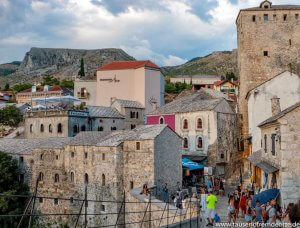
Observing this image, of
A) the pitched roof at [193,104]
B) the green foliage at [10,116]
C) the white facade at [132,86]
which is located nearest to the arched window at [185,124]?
the pitched roof at [193,104]

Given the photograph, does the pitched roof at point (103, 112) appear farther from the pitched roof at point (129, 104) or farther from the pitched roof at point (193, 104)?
the pitched roof at point (193, 104)

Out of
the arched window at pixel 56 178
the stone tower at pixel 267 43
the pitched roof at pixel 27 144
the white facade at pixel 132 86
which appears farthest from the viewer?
the white facade at pixel 132 86

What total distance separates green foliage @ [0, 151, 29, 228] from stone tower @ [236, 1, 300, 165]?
2287 centimetres

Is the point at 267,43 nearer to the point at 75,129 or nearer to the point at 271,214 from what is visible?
the point at 75,129

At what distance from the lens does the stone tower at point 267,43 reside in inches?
1681

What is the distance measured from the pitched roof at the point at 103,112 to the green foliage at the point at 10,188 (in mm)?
11373

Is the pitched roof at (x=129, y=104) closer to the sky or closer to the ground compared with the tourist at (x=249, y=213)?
closer to the sky

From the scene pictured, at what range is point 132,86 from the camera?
63969mm

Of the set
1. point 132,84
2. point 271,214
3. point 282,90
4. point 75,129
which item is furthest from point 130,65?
point 271,214

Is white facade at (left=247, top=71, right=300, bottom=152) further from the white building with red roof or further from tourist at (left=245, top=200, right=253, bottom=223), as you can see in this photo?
the white building with red roof

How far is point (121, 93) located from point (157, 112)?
1689 cm

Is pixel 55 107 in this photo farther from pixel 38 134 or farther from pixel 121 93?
pixel 121 93

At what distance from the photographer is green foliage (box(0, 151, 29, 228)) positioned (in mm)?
38094

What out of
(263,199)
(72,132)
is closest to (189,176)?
(72,132)
